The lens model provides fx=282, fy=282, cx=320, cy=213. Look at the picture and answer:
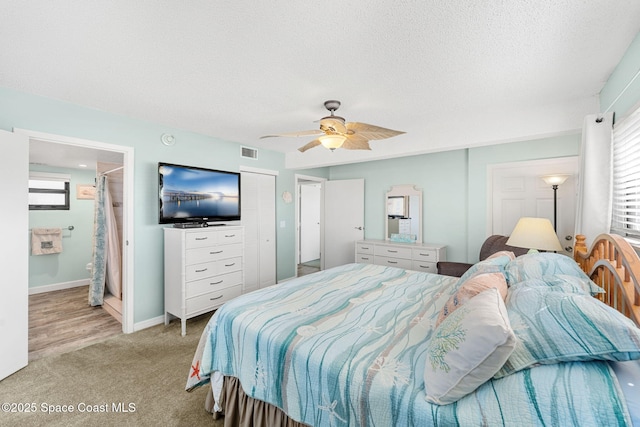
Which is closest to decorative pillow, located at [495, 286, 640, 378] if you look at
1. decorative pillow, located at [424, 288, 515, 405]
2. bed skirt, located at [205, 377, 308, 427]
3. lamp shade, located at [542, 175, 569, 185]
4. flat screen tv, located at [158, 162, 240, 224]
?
decorative pillow, located at [424, 288, 515, 405]

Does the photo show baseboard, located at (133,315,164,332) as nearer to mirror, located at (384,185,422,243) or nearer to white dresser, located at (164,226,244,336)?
white dresser, located at (164,226,244,336)

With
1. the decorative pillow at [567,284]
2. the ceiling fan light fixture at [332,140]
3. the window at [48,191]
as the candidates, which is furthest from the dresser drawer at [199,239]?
the window at [48,191]

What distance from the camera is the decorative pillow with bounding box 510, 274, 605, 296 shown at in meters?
1.38

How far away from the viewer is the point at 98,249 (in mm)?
3992

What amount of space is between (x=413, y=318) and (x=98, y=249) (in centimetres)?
434

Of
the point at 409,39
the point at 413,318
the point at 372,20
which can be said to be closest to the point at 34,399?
the point at 413,318

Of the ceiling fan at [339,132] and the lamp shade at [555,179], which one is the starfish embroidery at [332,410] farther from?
the lamp shade at [555,179]

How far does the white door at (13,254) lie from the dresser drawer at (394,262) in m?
4.18

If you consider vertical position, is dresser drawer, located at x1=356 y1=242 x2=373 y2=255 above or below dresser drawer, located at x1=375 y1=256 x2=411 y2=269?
above

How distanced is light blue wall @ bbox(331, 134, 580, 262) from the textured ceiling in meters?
0.89

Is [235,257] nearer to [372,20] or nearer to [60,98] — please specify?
[60,98]

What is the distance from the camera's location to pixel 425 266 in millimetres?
4215

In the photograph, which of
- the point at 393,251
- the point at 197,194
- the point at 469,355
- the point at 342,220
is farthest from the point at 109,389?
the point at 342,220

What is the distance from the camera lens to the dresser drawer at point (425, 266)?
13.6ft
